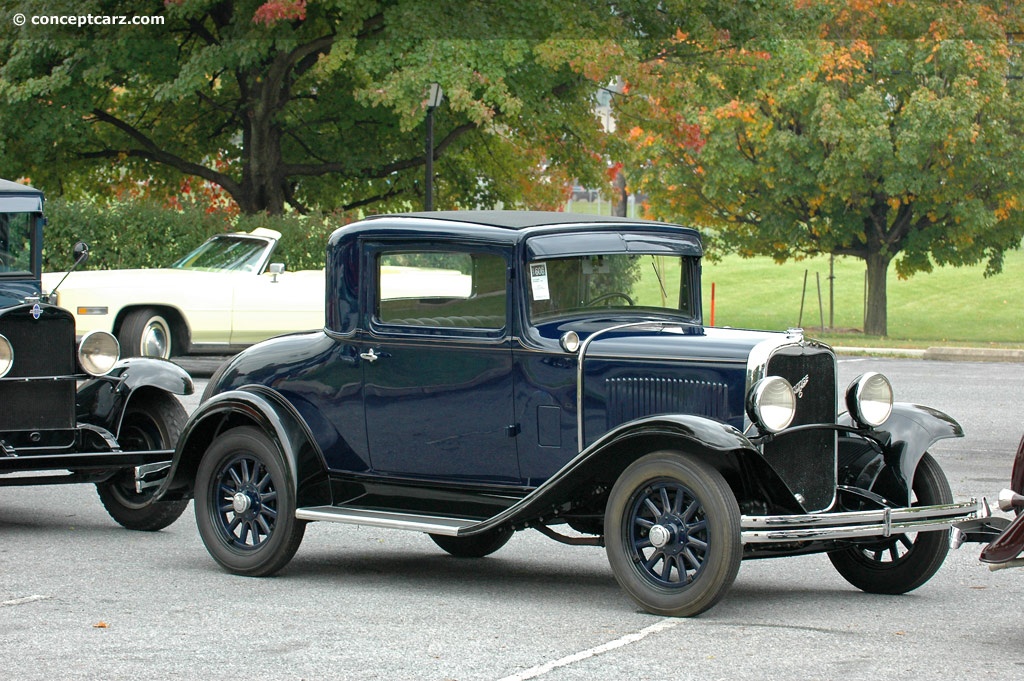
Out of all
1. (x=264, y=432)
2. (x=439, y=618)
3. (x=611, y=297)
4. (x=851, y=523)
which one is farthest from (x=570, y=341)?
(x=264, y=432)

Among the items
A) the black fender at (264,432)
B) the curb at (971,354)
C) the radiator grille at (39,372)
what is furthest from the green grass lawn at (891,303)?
the black fender at (264,432)

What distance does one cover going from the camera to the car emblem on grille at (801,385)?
719 cm

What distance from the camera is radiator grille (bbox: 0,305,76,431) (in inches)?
380

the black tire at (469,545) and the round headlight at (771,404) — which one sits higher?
the round headlight at (771,404)

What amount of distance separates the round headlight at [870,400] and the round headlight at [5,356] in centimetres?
529

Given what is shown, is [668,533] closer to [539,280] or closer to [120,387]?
[539,280]

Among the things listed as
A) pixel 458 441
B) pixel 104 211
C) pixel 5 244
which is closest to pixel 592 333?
pixel 458 441

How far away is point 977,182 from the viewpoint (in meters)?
29.5

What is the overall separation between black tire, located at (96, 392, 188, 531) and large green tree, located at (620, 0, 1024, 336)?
17660 millimetres

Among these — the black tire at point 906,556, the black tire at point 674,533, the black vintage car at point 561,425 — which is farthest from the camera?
the black tire at point 906,556

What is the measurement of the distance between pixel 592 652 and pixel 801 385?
1866mm

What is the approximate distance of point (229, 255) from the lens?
1928 centimetres

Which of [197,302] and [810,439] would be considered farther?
[197,302]

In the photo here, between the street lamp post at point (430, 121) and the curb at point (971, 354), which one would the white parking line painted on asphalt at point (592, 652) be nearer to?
the street lamp post at point (430, 121)
